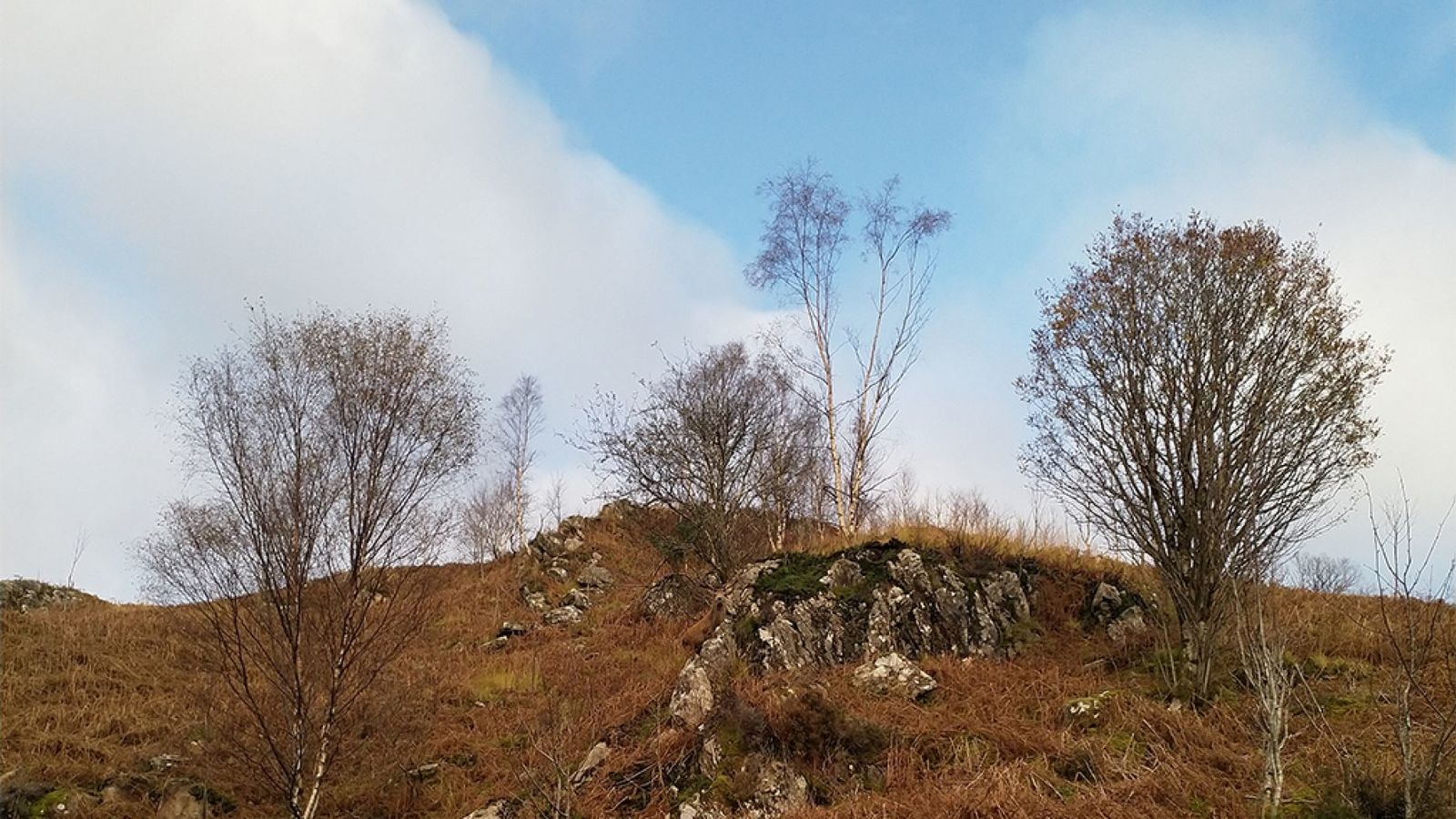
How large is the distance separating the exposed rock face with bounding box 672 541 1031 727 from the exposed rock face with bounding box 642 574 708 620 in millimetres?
3804

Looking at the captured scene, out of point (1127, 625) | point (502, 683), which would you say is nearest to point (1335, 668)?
point (1127, 625)

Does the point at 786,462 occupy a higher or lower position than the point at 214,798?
higher

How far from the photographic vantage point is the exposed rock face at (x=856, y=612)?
11.2 metres

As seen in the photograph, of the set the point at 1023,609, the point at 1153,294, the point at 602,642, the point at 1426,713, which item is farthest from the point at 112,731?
the point at 1426,713

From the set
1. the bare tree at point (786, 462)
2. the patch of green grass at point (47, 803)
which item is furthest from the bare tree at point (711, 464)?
the patch of green grass at point (47, 803)

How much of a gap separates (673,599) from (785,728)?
26.1 feet

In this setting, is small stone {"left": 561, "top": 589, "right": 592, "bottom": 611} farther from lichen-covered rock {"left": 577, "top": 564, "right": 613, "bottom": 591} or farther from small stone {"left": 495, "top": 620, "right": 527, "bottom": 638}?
small stone {"left": 495, "top": 620, "right": 527, "bottom": 638}

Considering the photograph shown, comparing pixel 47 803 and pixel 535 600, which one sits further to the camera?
pixel 535 600

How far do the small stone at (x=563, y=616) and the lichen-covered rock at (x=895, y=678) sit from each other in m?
9.58

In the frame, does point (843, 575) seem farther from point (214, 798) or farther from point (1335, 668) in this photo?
point (214, 798)

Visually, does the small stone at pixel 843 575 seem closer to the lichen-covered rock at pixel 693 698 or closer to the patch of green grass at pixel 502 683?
the lichen-covered rock at pixel 693 698

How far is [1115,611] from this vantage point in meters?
12.3

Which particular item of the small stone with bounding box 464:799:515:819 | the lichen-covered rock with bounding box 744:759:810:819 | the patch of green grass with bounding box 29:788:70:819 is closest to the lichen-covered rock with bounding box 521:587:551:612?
the patch of green grass with bounding box 29:788:70:819

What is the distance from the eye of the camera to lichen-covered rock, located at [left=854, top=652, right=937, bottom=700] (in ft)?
33.5
